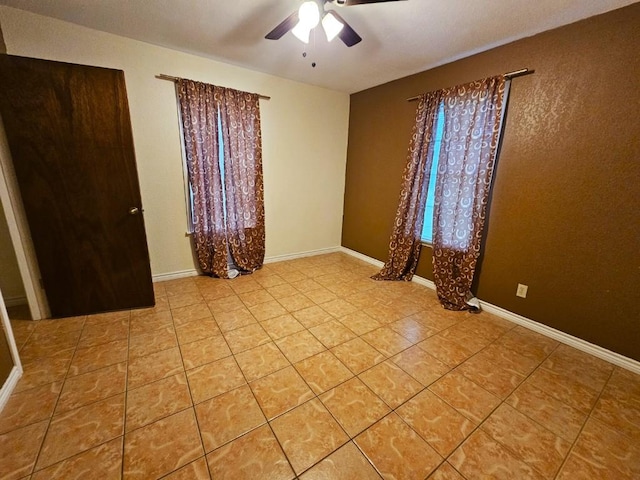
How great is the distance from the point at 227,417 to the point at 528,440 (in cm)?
156

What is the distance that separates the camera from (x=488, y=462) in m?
1.19

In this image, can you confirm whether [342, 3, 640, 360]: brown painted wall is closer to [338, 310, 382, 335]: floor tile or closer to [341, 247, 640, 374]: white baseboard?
[341, 247, 640, 374]: white baseboard

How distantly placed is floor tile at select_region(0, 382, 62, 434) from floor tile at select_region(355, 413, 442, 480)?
1.67 m

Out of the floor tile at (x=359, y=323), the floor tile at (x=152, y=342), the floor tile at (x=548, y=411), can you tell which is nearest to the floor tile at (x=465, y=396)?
the floor tile at (x=548, y=411)

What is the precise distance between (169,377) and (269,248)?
2.17 m

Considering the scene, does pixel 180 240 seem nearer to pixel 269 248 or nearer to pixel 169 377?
pixel 269 248

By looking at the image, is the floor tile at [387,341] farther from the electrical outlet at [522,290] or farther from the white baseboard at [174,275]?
the white baseboard at [174,275]

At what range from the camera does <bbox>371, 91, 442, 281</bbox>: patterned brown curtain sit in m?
2.75

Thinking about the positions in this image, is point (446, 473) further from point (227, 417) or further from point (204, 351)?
point (204, 351)

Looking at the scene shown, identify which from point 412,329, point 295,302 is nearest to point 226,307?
point 295,302

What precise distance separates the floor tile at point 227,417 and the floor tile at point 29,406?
806 mm

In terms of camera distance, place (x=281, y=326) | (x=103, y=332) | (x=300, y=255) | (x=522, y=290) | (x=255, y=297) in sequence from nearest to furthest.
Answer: (x=103, y=332)
(x=281, y=326)
(x=522, y=290)
(x=255, y=297)
(x=300, y=255)

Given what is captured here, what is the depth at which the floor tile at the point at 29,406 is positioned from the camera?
1.31 m

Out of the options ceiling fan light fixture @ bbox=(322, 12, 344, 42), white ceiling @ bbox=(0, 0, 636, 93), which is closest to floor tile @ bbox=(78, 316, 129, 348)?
white ceiling @ bbox=(0, 0, 636, 93)
